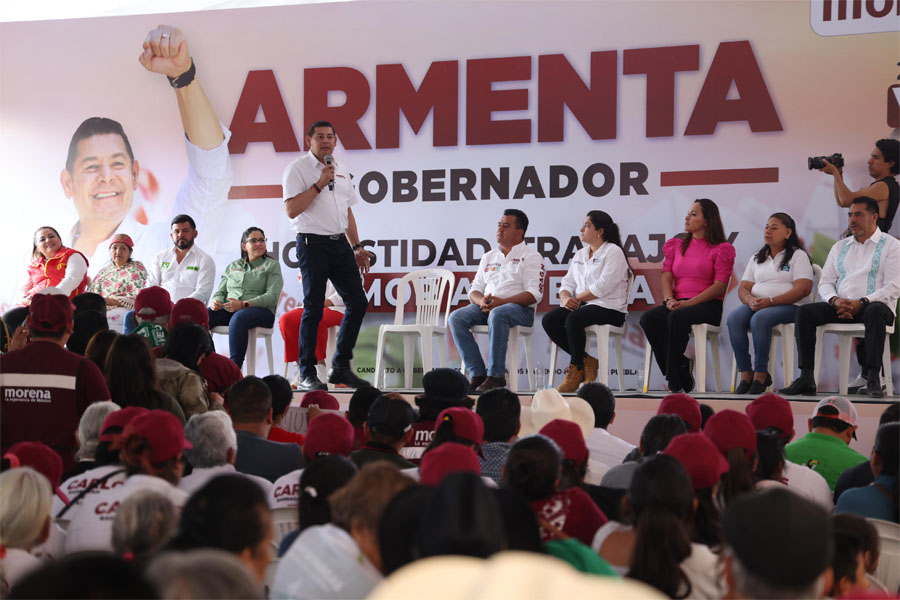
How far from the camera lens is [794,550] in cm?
134

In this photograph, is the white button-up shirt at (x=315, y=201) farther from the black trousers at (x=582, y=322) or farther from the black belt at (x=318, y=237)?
the black trousers at (x=582, y=322)

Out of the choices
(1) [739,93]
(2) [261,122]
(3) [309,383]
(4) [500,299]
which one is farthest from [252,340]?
(1) [739,93]

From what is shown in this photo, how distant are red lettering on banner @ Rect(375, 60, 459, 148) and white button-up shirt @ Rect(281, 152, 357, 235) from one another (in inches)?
62.1

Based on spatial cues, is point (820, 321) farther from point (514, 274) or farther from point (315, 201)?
point (315, 201)

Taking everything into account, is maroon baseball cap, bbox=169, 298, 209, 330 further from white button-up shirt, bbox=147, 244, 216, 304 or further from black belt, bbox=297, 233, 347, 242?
white button-up shirt, bbox=147, 244, 216, 304

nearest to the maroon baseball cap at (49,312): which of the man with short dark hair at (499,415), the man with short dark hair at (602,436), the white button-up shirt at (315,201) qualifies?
the man with short dark hair at (499,415)

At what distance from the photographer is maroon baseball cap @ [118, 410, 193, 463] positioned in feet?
7.60

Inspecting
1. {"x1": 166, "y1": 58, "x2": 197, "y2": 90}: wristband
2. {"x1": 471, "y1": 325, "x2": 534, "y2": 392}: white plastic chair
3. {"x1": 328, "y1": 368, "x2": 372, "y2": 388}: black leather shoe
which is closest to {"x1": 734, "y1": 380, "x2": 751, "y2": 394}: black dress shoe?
{"x1": 471, "y1": 325, "x2": 534, "y2": 392}: white plastic chair

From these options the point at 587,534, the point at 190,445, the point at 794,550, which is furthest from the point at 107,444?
the point at 794,550

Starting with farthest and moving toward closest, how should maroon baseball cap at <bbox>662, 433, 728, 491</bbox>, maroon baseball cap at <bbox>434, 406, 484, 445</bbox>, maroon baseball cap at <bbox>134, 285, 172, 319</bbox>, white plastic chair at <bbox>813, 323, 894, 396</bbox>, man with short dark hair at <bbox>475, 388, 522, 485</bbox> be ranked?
1. white plastic chair at <bbox>813, 323, 894, 396</bbox>
2. maroon baseball cap at <bbox>134, 285, 172, 319</bbox>
3. man with short dark hair at <bbox>475, 388, 522, 485</bbox>
4. maroon baseball cap at <bbox>434, 406, 484, 445</bbox>
5. maroon baseball cap at <bbox>662, 433, 728, 491</bbox>

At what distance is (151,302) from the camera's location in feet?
13.0

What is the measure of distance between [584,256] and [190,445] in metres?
4.25

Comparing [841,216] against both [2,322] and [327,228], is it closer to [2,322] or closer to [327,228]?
[327,228]

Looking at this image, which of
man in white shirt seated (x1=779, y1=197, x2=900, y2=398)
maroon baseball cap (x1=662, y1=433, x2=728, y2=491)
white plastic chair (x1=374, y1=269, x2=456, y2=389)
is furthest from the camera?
white plastic chair (x1=374, y1=269, x2=456, y2=389)
